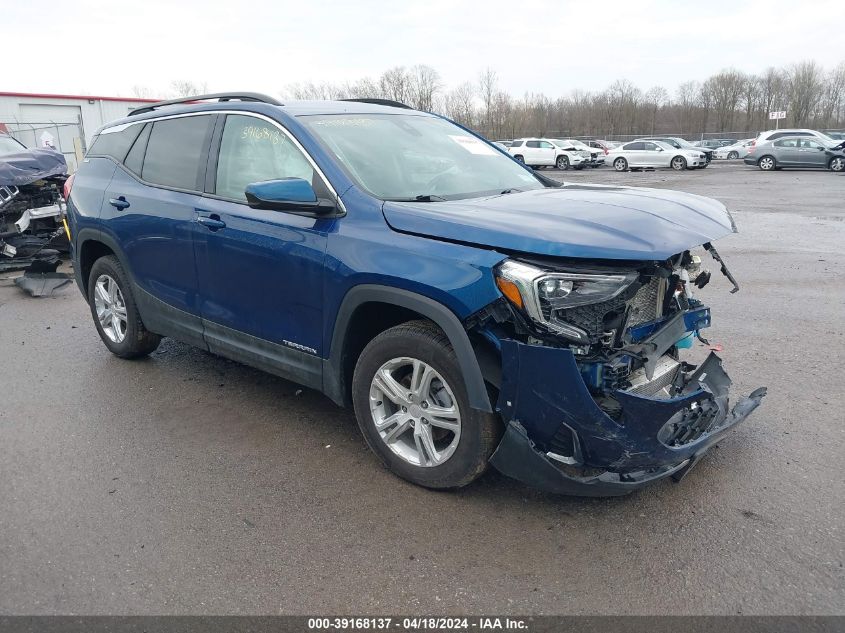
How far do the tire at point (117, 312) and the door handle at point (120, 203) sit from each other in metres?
0.48

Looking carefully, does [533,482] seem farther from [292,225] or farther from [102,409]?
[102,409]

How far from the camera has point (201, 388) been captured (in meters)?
4.92

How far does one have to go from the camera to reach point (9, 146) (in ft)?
36.4

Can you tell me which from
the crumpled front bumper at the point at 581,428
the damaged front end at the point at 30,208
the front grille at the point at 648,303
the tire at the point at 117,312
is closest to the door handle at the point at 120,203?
the tire at the point at 117,312

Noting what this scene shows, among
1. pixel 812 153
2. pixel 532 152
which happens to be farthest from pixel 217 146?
pixel 532 152

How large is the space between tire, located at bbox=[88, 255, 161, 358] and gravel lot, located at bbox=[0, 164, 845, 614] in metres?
0.45

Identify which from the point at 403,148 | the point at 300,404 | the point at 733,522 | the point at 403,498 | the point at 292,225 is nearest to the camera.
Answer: the point at 733,522

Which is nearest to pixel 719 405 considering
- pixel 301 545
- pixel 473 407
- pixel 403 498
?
pixel 473 407

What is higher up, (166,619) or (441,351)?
(441,351)

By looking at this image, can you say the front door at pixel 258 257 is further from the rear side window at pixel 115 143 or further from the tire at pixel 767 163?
the tire at pixel 767 163

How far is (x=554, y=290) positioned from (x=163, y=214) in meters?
A: 2.93

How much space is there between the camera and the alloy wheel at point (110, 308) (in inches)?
213

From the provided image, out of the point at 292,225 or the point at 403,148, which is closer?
the point at 292,225

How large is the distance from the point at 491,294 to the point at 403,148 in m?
1.58
